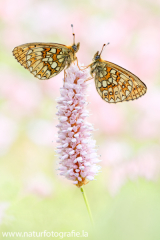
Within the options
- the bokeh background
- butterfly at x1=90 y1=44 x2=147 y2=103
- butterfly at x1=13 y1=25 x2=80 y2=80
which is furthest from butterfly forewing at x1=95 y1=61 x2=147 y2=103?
the bokeh background

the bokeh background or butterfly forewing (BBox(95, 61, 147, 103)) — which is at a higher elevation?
the bokeh background

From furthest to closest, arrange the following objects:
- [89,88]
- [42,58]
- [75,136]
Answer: [89,88]
[42,58]
[75,136]

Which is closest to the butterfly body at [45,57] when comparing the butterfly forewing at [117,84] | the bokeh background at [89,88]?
the butterfly forewing at [117,84]

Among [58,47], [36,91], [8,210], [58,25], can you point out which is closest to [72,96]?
[58,47]

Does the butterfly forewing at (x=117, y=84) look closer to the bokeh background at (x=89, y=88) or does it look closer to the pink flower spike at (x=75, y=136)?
the pink flower spike at (x=75, y=136)

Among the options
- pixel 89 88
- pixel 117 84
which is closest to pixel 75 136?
pixel 117 84

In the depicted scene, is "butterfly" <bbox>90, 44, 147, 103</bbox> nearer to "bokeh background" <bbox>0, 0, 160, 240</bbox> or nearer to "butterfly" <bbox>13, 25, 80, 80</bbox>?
"butterfly" <bbox>13, 25, 80, 80</bbox>

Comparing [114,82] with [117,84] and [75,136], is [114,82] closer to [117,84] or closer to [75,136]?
[117,84]

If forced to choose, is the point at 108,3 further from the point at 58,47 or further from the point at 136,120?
the point at 58,47

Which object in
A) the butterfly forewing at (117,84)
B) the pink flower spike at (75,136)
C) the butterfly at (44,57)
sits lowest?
the pink flower spike at (75,136)
